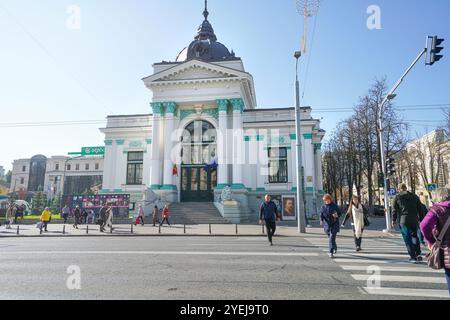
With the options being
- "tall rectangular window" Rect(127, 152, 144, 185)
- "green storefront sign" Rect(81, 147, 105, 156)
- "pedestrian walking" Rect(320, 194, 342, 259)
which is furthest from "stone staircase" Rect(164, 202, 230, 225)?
"pedestrian walking" Rect(320, 194, 342, 259)

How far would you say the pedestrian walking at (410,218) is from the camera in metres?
7.94

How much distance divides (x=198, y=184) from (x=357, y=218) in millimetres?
22734

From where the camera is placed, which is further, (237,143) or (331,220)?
(237,143)

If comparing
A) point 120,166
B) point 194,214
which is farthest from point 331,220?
point 120,166

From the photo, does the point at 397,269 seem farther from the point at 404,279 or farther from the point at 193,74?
the point at 193,74

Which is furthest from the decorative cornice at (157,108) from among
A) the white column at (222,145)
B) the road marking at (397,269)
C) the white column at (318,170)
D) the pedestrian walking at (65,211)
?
the road marking at (397,269)

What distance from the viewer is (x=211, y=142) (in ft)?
104

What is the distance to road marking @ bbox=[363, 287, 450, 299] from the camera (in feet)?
16.5

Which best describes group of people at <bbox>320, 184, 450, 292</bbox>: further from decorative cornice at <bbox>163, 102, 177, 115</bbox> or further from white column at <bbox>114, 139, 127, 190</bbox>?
white column at <bbox>114, 139, 127, 190</bbox>

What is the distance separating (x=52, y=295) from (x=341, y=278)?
5646 millimetres

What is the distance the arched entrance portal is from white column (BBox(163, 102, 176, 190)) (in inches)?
64.4

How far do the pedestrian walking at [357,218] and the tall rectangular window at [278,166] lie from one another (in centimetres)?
2137

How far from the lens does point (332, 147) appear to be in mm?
48375
